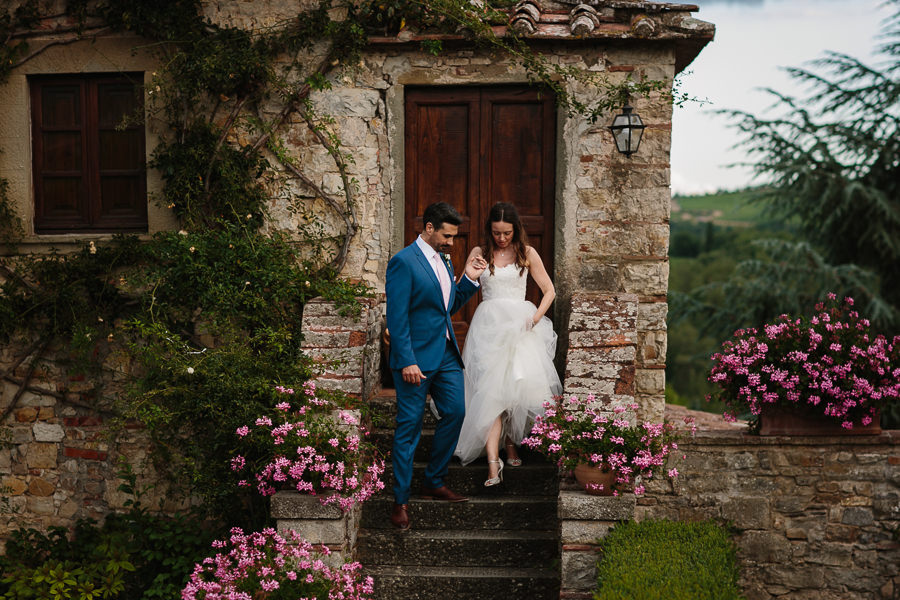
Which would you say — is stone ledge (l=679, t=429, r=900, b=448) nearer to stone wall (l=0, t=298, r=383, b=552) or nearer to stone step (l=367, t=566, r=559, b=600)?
stone step (l=367, t=566, r=559, b=600)

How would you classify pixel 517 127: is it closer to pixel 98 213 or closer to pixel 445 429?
pixel 445 429

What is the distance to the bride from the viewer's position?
5598mm

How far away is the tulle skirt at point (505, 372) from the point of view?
560 cm

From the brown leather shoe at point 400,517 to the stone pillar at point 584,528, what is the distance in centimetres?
108

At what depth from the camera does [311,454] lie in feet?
15.8

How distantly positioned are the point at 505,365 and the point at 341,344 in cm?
119

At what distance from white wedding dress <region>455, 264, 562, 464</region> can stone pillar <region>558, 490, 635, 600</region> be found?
0.93m

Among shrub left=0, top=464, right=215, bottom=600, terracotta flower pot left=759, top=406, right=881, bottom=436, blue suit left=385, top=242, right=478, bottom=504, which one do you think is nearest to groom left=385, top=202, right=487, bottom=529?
blue suit left=385, top=242, right=478, bottom=504

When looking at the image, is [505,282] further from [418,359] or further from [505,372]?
[418,359]

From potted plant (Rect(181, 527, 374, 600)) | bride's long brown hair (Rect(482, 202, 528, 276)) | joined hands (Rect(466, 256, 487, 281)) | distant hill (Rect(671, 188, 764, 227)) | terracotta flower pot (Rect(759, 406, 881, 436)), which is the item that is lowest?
potted plant (Rect(181, 527, 374, 600))

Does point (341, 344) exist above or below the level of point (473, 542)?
above

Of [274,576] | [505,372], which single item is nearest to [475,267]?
[505,372]

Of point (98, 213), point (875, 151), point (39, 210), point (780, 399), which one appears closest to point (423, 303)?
point (780, 399)

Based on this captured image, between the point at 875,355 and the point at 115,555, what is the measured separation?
19.5 feet
